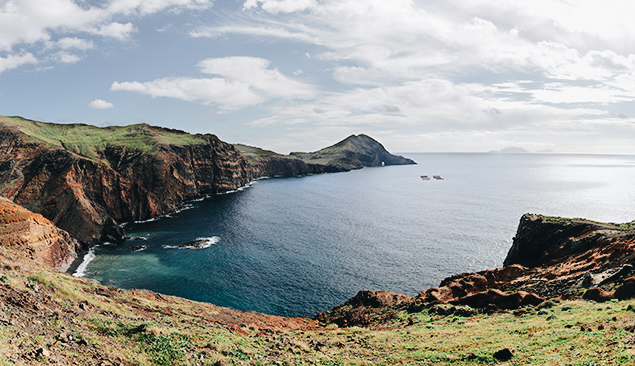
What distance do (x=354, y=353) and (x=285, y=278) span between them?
141ft

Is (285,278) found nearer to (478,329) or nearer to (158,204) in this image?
(478,329)

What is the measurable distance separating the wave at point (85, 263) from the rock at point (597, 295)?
85.5 metres

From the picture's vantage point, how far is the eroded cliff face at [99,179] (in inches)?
3551

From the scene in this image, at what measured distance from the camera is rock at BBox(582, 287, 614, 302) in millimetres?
29188

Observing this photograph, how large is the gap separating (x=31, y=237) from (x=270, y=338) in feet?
210

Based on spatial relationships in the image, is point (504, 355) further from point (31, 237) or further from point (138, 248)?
point (138, 248)

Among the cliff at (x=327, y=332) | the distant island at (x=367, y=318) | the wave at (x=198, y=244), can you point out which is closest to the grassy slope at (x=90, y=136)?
the distant island at (x=367, y=318)

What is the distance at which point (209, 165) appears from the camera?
7057 inches

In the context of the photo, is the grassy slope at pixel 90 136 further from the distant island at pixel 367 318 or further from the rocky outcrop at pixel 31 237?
the distant island at pixel 367 318

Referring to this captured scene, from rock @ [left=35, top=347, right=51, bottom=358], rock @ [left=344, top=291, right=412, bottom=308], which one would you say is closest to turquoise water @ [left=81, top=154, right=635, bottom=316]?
rock @ [left=344, top=291, right=412, bottom=308]

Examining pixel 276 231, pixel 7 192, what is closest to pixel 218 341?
pixel 276 231

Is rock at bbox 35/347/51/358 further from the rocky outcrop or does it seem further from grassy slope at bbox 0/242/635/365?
the rocky outcrop

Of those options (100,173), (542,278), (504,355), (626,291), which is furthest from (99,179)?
(626,291)

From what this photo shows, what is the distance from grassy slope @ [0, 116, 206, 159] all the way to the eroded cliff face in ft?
3.41
